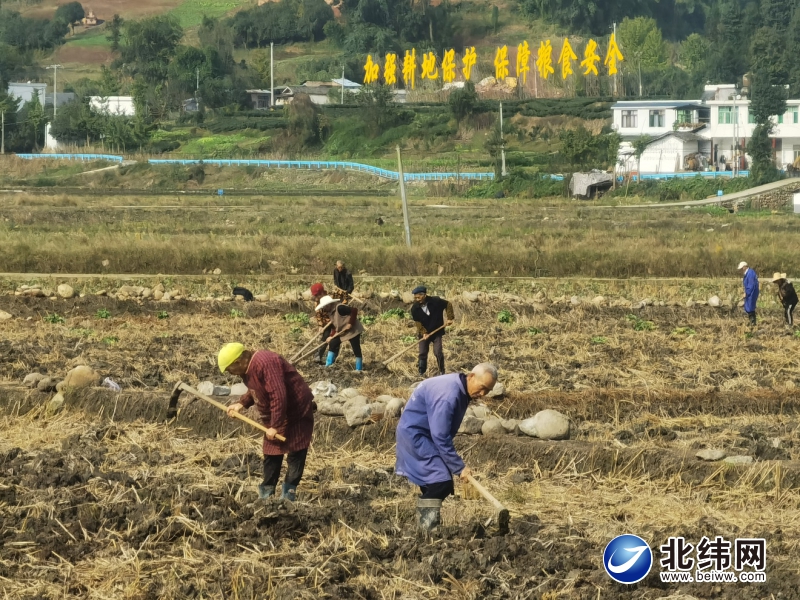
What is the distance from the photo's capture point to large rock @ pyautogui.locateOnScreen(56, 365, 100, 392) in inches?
535

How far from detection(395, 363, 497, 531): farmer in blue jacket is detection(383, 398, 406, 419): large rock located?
337 centimetres

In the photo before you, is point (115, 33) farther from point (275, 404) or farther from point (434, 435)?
point (434, 435)

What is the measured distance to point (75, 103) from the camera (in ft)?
321

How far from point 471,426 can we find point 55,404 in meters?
4.57

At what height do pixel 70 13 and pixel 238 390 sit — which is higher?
pixel 70 13

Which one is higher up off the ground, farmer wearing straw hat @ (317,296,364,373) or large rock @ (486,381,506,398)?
farmer wearing straw hat @ (317,296,364,373)

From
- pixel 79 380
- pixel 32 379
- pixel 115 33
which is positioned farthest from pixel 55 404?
pixel 115 33

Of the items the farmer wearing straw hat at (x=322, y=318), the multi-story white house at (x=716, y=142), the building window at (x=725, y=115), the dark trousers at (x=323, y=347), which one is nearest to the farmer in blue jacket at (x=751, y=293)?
the farmer wearing straw hat at (x=322, y=318)

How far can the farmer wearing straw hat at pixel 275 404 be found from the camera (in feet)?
29.4

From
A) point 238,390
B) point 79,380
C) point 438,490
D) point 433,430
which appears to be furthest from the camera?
point 79,380

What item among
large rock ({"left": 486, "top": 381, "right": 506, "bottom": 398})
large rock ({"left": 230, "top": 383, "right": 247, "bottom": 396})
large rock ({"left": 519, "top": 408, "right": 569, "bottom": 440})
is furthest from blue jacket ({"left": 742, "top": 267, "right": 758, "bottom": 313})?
large rock ({"left": 230, "top": 383, "right": 247, "bottom": 396})

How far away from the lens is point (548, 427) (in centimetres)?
1143

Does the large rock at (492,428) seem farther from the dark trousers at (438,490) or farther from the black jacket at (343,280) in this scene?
the black jacket at (343,280)

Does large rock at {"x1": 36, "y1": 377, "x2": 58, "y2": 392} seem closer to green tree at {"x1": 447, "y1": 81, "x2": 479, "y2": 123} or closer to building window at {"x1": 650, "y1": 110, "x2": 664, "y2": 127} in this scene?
building window at {"x1": 650, "y1": 110, "x2": 664, "y2": 127}
